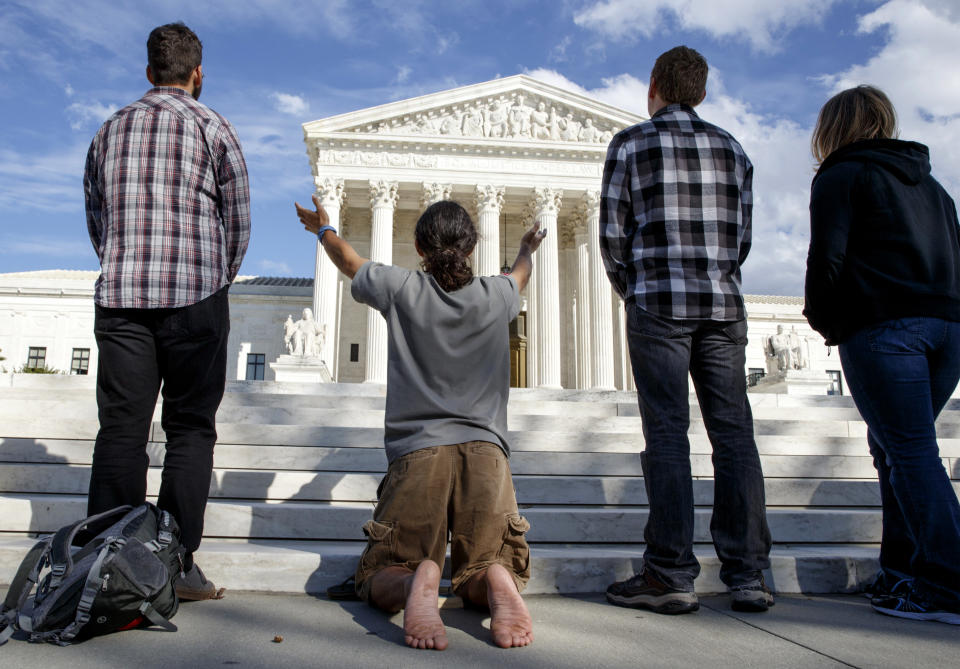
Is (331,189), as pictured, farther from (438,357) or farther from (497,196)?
(438,357)

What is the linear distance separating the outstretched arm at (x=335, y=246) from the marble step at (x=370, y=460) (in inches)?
98.4

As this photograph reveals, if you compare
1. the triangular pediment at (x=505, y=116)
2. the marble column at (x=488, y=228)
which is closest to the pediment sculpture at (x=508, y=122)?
the triangular pediment at (x=505, y=116)

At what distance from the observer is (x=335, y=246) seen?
3459 millimetres

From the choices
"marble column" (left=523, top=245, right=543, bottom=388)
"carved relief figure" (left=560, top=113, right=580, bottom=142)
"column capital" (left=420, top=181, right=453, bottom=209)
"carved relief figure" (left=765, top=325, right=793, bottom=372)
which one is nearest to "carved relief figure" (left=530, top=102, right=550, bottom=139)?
"carved relief figure" (left=560, top=113, right=580, bottom=142)

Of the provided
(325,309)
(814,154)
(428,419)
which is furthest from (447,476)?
(325,309)

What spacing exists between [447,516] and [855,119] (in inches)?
117

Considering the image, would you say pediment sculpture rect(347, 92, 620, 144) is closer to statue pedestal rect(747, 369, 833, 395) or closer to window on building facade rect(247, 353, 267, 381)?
window on building facade rect(247, 353, 267, 381)

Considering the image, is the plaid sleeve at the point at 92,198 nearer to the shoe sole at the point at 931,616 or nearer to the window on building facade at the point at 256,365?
the shoe sole at the point at 931,616

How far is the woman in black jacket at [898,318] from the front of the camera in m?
3.28

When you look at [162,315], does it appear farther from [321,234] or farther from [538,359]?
[538,359]

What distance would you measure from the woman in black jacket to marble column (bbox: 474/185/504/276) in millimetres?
23173

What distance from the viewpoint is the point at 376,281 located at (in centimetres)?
329

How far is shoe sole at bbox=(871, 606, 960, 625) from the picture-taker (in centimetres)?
312

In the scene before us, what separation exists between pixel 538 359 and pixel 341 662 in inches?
1007
